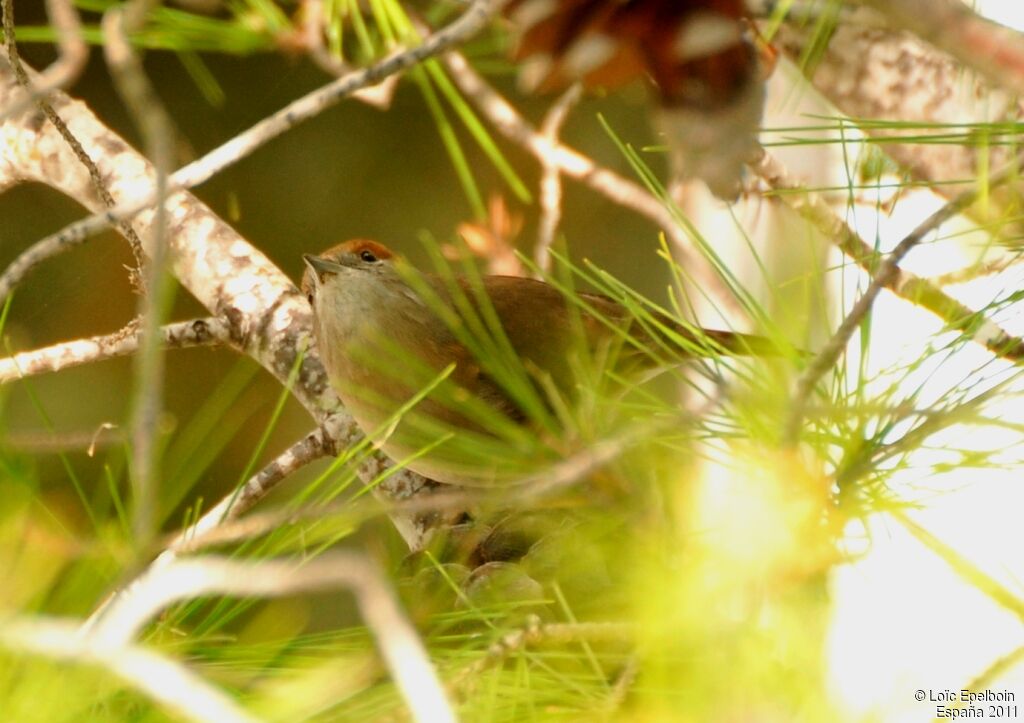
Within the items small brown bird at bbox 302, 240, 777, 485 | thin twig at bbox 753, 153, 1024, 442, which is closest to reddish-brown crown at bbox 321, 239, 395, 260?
small brown bird at bbox 302, 240, 777, 485

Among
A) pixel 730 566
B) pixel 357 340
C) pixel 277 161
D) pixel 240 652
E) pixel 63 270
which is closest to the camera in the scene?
pixel 730 566

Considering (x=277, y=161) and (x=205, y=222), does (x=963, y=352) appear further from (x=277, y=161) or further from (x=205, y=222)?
(x=277, y=161)

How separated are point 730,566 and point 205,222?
127 centimetres

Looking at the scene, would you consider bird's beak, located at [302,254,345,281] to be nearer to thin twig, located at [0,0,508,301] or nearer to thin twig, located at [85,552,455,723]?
thin twig, located at [0,0,508,301]

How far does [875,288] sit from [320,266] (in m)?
1.25

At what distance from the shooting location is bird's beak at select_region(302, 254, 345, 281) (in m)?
1.81

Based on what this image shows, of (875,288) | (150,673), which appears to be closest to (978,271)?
(875,288)

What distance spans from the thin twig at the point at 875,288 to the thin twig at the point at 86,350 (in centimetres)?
81

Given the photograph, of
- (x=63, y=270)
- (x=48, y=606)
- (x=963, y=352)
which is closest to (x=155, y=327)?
(x=48, y=606)

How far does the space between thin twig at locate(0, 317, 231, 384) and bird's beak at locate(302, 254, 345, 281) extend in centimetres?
24

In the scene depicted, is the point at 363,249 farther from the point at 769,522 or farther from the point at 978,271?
the point at 769,522

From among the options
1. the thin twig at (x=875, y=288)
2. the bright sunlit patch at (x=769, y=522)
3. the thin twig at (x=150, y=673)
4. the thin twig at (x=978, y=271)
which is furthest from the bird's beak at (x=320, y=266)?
the thin twig at (x=150, y=673)

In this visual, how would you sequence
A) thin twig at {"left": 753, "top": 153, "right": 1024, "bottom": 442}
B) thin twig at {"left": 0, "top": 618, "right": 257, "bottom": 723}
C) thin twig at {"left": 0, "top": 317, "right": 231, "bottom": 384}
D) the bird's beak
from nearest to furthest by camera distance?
thin twig at {"left": 0, "top": 618, "right": 257, "bottom": 723} < thin twig at {"left": 753, "top": 153, "right": 1024, "bottom": 442} < thin twig at {"left": 0, "top": 317, "right": 231, "bottom": 384} < the bird's beak

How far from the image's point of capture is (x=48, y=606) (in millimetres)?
927
